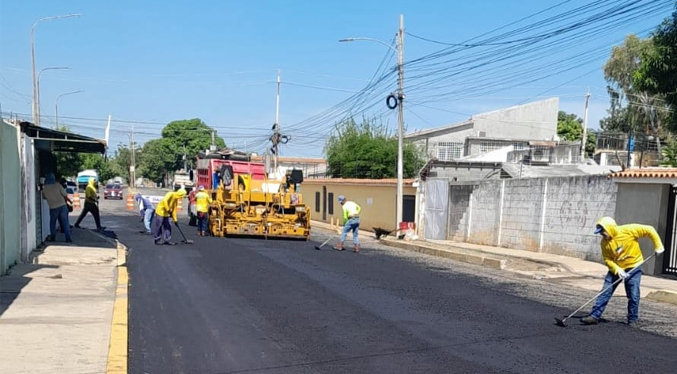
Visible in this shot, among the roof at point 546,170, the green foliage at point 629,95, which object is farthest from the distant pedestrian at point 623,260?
the green foliage at point 629,95

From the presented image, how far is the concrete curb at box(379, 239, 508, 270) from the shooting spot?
1525 centimetres

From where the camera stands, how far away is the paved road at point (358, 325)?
5984 millimetres

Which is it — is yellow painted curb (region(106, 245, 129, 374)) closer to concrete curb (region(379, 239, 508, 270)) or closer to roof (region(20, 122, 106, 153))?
roof (region(20, 122, 106, 153))

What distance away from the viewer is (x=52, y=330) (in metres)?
6.48

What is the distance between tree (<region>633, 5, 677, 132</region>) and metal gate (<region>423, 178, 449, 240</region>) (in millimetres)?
9699

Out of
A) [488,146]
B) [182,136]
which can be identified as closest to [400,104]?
[488,146]

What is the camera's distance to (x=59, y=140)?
485 inches

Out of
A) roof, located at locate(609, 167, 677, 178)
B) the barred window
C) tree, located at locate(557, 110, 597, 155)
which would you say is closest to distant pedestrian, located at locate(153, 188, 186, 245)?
roof, located at locate(609, 167, 677, 178)

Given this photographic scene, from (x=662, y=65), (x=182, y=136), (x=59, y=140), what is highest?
(x=182, y=136)

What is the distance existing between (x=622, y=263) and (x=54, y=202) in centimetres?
1185

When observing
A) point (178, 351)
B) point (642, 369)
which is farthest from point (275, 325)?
point (642, 369)

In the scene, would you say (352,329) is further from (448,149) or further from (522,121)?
(522,121)

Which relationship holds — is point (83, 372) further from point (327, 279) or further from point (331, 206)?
point (331, 206)

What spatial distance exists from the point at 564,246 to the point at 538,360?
11.1 m
